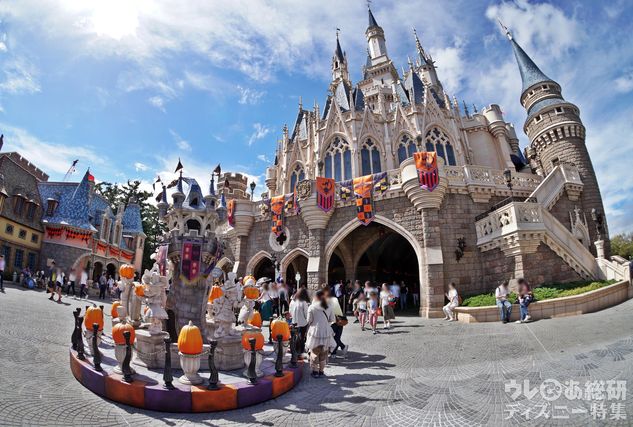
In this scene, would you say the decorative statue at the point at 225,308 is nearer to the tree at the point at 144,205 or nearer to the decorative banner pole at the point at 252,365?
the decorative banner pole at the point at 252,365

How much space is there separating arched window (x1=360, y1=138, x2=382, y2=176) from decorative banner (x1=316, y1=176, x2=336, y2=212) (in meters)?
5.61

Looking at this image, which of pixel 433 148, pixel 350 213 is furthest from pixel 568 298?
pixel 433 148

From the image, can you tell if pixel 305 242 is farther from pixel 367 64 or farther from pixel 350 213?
pixel 367 64

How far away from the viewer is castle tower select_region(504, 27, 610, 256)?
63.0 feet

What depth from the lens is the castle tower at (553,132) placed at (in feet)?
63.0

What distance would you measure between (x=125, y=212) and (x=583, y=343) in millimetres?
41296

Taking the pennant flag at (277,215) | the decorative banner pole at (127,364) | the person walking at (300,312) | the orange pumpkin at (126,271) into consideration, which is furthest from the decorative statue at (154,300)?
the pennant flag at (277,215)

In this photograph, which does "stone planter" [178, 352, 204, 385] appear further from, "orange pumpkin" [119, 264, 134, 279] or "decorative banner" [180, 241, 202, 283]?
"orange pumpkin" [119, 264, 134, 279]

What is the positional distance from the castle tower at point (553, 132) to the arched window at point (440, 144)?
683 centimetres

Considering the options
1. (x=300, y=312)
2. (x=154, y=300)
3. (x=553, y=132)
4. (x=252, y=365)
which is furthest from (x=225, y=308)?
(x=553, y=132)

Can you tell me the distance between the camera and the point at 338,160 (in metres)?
23.6

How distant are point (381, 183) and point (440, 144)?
340 inches

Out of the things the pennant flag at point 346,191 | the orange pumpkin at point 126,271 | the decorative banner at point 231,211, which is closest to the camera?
the orange pumpkin at point 126,271

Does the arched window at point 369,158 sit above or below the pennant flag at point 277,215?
above
